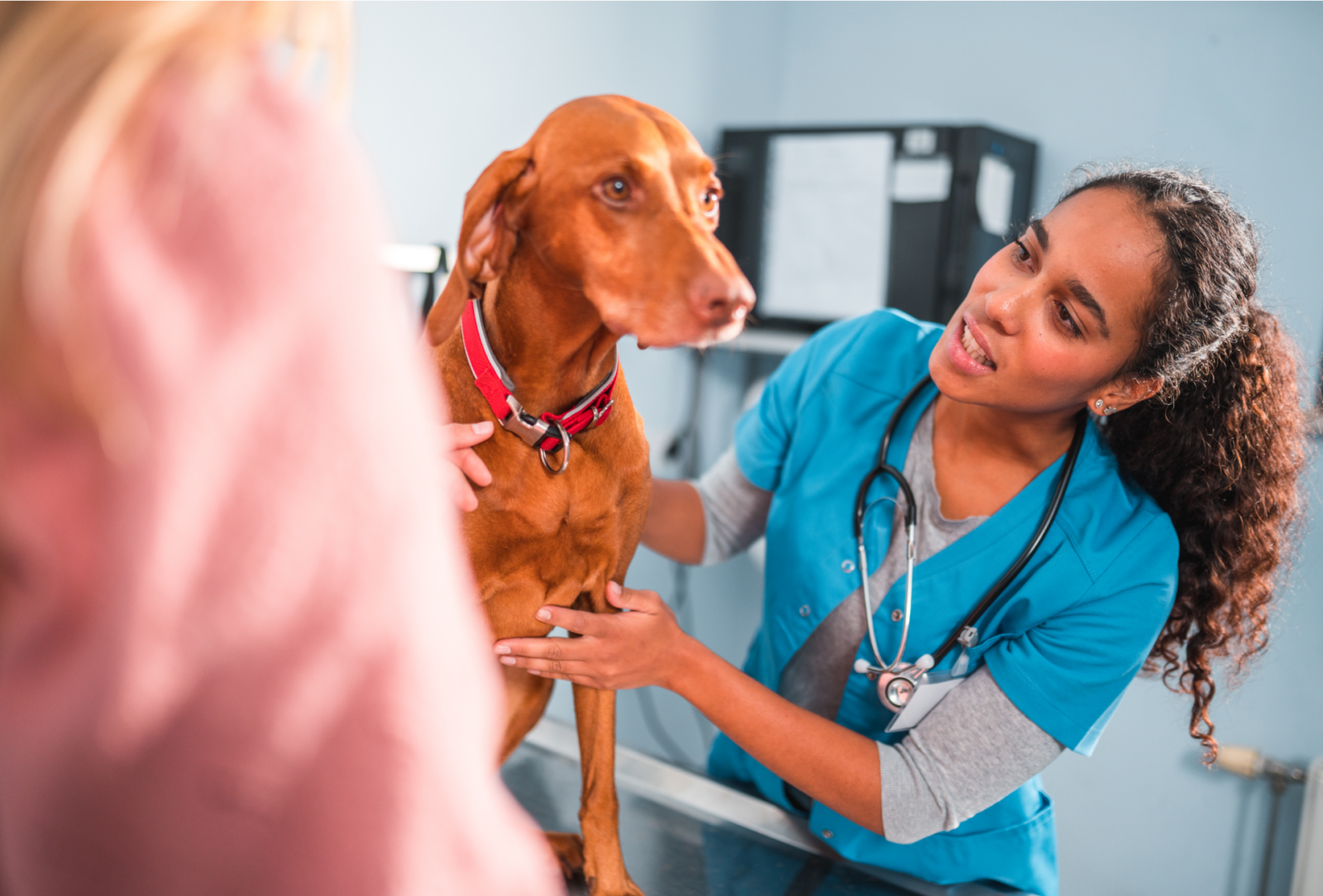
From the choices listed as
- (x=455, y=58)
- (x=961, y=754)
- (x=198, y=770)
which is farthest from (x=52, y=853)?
(x=455, y=58)

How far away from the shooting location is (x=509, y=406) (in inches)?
34.4

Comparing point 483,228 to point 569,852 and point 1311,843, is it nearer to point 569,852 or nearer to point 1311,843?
point 569,852

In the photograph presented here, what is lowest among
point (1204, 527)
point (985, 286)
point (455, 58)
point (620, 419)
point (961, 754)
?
point (961, 754)

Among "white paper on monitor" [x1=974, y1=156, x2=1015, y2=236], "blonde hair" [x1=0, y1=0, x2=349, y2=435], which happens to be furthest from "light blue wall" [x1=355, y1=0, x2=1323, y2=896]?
"blonde hair" [x1=0, y1=0, x2=349, y2=435]

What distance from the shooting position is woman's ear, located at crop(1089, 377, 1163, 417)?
43.1 inches

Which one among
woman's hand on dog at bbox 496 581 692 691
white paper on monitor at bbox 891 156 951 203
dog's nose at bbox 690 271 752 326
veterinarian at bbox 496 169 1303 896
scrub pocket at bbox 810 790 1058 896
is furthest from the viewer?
white paper on monitor at bbox 891 156 951 203

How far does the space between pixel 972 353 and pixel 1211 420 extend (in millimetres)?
307

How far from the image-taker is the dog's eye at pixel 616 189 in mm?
785

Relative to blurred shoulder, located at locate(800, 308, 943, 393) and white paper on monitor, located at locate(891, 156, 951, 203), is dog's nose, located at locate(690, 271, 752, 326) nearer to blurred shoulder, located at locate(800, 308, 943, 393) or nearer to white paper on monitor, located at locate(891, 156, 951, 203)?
blurred shoulder, located at locate(800, 308, 943, 393)

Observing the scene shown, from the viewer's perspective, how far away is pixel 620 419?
96 cm

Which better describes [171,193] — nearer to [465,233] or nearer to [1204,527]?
[465,233]

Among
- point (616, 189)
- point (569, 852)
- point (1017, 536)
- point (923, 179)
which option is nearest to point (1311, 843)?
point (1017, 536)

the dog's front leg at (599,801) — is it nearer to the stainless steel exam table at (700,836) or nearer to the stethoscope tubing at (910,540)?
the stainless steel exam table at (700,836)

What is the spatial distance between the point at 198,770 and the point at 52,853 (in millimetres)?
56
